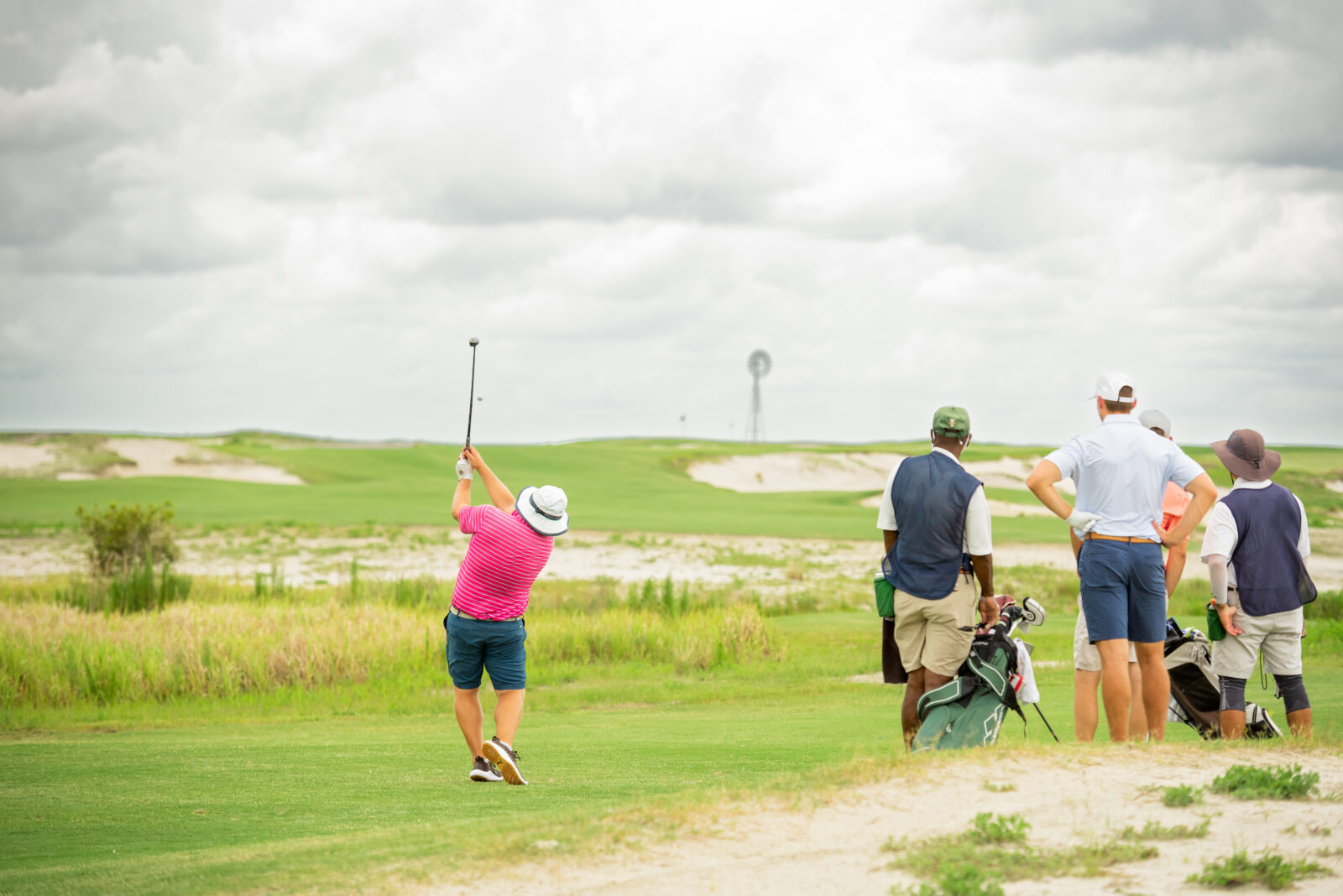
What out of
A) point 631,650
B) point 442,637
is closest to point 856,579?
point 631,650

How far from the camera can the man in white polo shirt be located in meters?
7.24

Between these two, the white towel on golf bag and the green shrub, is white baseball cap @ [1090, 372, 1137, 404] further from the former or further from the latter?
the green shrub

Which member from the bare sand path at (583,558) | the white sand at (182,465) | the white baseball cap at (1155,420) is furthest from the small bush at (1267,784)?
the white sand at (182,465)

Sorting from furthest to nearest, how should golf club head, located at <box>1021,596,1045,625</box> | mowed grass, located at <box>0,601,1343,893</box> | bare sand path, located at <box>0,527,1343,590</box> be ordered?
bare sand path, located at <box>0,527,1343,590</box>, golf club head, located at <box>1021,596,1045,625</box>, mowed grass, located at <box>0,601,1343,893</box>

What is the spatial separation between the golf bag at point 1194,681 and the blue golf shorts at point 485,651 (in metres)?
4.44

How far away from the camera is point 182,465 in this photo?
70812 millimetres

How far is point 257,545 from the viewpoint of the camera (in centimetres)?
3494

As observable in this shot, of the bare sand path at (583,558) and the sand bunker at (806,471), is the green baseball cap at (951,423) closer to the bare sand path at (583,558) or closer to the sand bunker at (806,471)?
the bare sand path at (583,558)

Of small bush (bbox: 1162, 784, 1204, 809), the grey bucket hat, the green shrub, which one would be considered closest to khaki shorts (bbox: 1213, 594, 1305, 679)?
the grey bucket hat

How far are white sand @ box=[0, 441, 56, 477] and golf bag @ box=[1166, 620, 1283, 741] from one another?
2589 inches

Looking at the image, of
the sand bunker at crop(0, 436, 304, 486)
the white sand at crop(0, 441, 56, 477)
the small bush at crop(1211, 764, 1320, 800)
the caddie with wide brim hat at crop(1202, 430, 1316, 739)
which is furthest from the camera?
the sand bunker at crop(0, 436, 304, 486)

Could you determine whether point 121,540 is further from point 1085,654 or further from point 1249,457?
point 1249,457

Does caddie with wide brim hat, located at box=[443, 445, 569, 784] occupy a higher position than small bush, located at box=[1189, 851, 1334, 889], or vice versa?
caddie with wide brim hat, located at box=[443, 445, 569, 784]

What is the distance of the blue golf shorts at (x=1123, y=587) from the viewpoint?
7242 millimetres
